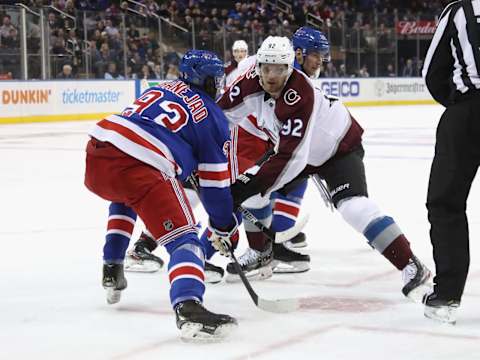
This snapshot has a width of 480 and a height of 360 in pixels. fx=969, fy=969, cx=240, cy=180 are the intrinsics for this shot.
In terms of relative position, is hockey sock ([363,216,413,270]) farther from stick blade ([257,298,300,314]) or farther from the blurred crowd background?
the blurred crowd background

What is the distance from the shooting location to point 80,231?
5.08 metres

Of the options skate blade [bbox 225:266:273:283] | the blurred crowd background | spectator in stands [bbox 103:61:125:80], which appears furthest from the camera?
spectator in stands [bbox 103:61:125:80]

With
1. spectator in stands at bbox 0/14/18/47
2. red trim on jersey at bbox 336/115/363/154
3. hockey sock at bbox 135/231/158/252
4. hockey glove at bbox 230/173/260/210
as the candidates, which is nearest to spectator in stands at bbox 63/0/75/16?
spectator in stands at bbox 0/14/18/47

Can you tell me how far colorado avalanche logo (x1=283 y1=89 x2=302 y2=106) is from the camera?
351cm

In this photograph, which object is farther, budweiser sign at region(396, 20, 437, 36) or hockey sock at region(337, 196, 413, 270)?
budweiser sign at region(396, 20, 437, 36)

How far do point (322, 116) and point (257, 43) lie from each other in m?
14.7

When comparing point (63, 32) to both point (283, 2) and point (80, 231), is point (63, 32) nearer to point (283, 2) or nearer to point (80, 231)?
point (283, 2)

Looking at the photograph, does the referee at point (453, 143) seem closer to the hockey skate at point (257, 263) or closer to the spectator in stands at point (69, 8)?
the hockey skate at point (257, 263)

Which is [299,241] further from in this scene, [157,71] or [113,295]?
[157,71]

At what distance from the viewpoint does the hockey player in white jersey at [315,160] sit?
3.48 meters

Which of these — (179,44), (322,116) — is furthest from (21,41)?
(322,116)

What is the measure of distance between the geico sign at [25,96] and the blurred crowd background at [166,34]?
243mm

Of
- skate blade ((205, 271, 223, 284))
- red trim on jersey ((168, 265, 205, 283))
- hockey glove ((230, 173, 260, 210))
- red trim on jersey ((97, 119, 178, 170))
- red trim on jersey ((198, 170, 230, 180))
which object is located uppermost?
red trim on jersey ((97, 119, 178, 170))

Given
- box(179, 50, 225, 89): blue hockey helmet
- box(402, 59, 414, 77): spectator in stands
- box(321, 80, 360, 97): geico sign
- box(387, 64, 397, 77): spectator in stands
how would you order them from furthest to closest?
box(402, 59, 414, 77): spectator in stands < box(387, 64, 397, 77): spectator in stands < box(321, 80, 360, 97): geico sign < box(179, 50, 225, 89): blue hockey helmet
